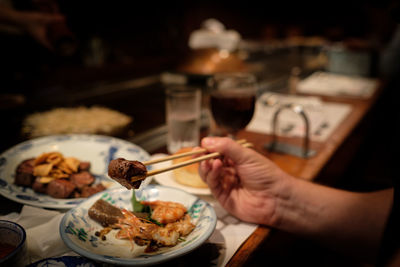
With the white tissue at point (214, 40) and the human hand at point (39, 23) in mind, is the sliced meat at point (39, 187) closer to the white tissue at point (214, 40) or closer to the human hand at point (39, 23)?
the human hand at point (39, 23)

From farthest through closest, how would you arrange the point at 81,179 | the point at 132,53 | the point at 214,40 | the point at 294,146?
the point at 132,53 → the point at 214,40 → the point at 294,146 → the point at 81,179

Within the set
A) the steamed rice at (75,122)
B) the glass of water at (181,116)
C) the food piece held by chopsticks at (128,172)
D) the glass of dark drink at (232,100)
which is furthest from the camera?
the steamed rice at (75,122)

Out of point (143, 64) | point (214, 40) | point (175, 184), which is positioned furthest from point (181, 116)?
point (143, 64)

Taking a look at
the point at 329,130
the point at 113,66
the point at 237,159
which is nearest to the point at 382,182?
the point at 329,130

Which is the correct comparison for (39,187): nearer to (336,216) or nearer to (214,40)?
(336,216)

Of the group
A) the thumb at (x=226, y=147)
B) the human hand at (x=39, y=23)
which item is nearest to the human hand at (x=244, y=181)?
the thumb at (x=226, y=147)

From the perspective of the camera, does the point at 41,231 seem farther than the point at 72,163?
No

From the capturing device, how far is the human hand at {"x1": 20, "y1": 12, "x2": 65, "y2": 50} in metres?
3.10

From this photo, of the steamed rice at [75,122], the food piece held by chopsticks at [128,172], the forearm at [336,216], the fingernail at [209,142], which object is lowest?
the forearm at [336,216]

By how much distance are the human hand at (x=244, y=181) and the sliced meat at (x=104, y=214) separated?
0.43 m

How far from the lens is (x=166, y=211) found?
1.21 metres

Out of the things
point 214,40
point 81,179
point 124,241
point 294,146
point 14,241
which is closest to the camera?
point 14,241

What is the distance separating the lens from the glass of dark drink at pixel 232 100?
73.0 inches

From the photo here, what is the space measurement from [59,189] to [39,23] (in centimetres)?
233
